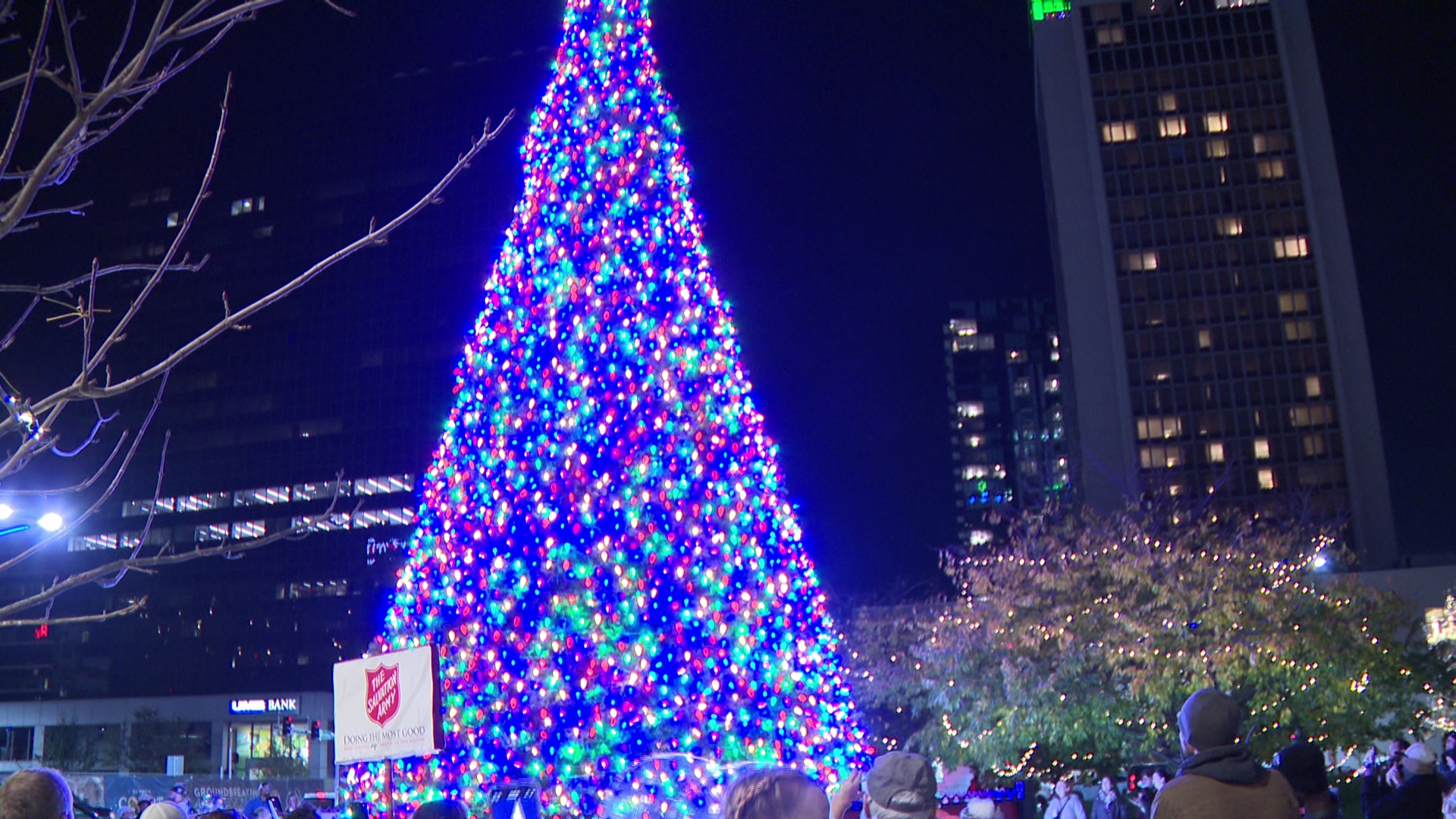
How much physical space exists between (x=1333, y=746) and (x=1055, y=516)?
30.7 feet

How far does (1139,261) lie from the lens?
93438 mm

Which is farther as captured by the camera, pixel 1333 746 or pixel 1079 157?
pixel 1079 157

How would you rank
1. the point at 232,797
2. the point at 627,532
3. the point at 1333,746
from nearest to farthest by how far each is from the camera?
the point at 627,532 < the point at 1333,746 < the point at 232,797

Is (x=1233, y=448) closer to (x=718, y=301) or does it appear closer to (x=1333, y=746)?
(x=1333, y=746)

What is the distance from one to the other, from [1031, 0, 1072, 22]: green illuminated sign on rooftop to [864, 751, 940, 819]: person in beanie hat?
347 feet

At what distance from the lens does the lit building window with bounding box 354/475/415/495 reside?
8288cm

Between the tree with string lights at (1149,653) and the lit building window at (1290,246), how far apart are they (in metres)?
70.4

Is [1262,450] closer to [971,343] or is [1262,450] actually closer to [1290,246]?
[1290,246]

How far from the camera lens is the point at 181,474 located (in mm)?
88938

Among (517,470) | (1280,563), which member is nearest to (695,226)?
(517,470)

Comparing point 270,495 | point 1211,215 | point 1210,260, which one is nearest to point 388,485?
point 270,495

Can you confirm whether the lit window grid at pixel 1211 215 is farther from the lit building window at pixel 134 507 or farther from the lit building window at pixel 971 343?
the lit building window at pixel 971 343

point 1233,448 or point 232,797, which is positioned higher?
point 1233,448

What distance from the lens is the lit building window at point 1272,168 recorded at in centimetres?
9275
